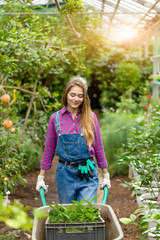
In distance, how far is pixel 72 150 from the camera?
7.60ft

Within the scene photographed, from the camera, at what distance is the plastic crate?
4.72 ft

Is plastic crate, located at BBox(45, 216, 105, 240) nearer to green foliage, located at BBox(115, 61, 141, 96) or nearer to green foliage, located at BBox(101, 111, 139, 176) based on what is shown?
green foliage, located at BBox(101, 111, 139, 176)

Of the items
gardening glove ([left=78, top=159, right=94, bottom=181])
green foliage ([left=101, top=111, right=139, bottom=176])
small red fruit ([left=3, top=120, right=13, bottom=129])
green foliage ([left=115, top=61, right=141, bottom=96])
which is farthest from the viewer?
green foliage ([left=115, top=61, right=141, bottom=96])

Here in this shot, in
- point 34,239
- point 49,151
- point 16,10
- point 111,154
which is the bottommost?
point 111,154

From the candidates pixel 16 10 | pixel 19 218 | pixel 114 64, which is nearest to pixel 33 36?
pixel 16 10

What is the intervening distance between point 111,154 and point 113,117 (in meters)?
1.96

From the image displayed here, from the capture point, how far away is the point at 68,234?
4.74 feet

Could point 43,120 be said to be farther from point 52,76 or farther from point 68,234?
point 68,234

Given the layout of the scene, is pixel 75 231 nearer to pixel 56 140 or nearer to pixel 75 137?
pixel 75 137

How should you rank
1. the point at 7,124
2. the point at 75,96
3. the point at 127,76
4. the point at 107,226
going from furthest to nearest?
the point at 127,76 → the point at 75,96 → the point at 107,226 → the point at 7,124

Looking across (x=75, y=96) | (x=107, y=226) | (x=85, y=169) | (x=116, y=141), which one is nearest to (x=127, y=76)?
(x=116, y=141)

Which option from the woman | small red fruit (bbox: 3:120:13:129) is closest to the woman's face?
the woman

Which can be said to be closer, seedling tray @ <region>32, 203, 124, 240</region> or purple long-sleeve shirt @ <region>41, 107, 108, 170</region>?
seedling tray @ <region>32, 203, 124, 240</region>

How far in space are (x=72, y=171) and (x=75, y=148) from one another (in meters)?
0.16
